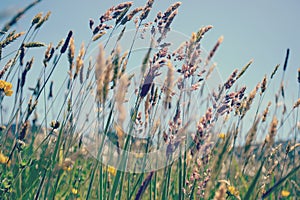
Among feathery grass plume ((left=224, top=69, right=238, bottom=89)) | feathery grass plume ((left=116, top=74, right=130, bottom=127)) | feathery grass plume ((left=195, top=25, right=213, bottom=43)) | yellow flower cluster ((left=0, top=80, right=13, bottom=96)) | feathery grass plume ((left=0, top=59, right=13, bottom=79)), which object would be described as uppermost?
feathery grass plume ((left=195, top=25, right=213, bottom=43))

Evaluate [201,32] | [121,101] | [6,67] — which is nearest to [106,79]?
[121,101]

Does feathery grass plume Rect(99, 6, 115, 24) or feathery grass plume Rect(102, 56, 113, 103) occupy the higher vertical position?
feathery grass plume Rect(99, 6, 115, 24)

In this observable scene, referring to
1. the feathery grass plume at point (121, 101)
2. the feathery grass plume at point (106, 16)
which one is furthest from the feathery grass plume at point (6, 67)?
the feathery grass plume at point (121, 101)

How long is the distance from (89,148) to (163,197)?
0.46 m

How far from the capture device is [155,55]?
4.59 ft

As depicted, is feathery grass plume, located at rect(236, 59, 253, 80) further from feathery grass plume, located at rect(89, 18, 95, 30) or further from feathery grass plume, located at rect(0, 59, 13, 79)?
feathery grass plume, located at rect(0, 59, 13, 79)

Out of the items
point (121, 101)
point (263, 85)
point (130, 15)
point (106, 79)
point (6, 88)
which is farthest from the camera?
point (6, 88)

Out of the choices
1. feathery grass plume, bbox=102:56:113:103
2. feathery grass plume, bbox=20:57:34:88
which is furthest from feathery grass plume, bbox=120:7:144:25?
feathery grass plume, bbox=102:56:113:103

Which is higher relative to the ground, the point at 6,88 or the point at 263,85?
the point at 263,85

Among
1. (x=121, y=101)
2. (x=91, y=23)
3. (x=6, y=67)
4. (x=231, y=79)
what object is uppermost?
(x=91, y=23)

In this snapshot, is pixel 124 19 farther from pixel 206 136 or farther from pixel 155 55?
pixel 206 136

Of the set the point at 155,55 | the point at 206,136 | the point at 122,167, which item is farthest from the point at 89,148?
the point at 206,136

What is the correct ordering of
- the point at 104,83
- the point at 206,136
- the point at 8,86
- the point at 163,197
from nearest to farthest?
the point at 104,83 < the point at 206,136 < the point at 163,197 < the point at 8,86

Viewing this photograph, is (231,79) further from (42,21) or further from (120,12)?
(42,21)
